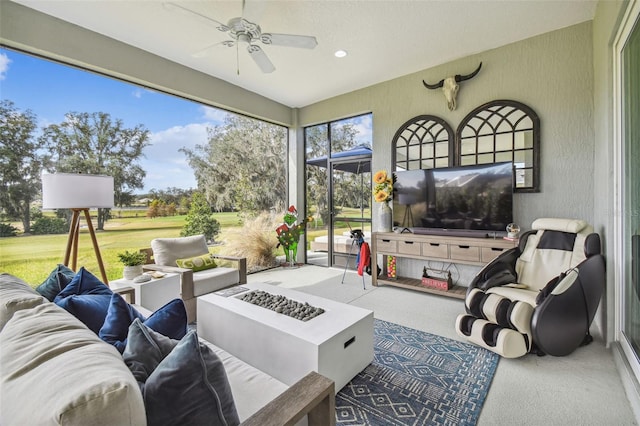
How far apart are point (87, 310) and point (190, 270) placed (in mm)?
1702

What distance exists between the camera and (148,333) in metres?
0.98

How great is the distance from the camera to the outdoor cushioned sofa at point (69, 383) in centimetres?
58

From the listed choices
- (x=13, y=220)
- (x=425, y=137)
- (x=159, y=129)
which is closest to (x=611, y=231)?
(x=425, y=137)

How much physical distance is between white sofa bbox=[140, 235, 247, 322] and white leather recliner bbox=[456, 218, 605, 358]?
97.9 inches

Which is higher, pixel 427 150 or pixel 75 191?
pixel 427 150

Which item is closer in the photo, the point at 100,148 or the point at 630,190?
the point at 630,190

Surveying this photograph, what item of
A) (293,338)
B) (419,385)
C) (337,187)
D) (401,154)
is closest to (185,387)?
(293,338)

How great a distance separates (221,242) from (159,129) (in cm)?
204

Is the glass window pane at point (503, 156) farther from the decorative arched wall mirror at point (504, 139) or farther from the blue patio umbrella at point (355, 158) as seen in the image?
the blue patio umbrella at point (355, 158)

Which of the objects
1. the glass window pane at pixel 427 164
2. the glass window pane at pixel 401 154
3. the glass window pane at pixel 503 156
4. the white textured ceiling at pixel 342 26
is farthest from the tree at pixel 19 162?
the glass window pane at pixel 503 156

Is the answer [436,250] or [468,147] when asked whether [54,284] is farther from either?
[468,147]

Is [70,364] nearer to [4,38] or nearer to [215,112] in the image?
[4,38]

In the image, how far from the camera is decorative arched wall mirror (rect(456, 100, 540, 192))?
3.34m

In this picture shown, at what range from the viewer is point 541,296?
2186 millimetres
